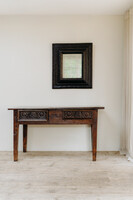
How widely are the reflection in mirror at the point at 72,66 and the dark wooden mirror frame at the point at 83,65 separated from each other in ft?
0.16

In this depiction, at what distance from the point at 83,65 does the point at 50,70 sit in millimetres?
534

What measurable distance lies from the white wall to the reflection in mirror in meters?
0.23

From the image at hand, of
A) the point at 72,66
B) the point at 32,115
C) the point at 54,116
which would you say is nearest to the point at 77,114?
the point at 54,116

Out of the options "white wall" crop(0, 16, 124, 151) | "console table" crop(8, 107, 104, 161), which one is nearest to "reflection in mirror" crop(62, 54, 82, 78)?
"white wall" crop(0, 16, 124, 151)

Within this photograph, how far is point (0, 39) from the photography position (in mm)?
2967

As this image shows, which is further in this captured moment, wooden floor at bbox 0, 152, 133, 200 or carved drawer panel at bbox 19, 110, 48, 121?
carved drawer panel at bbox 19, 110, 48, 121

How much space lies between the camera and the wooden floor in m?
1.75

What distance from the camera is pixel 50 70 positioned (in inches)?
117

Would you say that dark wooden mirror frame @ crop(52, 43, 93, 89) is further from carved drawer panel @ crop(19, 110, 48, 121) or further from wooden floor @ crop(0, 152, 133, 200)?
wooden floor @ crop(0, 152, 133, 200)

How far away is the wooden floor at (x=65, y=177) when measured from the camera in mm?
1751

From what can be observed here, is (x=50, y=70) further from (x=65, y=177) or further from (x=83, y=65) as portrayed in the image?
(x=65, y=177)

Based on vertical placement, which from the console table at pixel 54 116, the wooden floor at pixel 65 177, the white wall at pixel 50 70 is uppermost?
the white wall at pixel 50 70

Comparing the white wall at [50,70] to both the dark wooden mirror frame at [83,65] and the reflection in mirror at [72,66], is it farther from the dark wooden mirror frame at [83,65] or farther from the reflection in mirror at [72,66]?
the reflection in mirror at [72,66]

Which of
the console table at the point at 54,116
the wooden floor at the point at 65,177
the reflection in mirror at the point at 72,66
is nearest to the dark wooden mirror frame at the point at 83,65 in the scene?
the reflection in mirror at the point at 72,66
